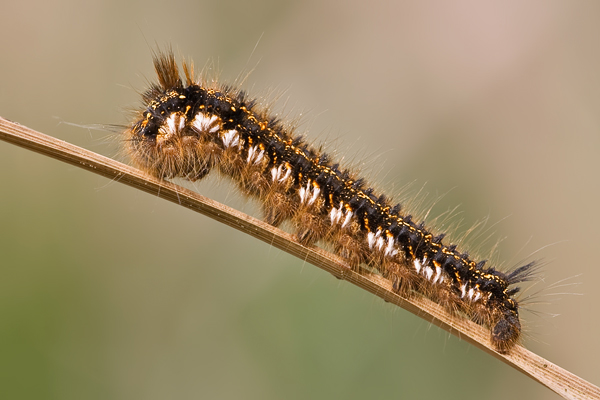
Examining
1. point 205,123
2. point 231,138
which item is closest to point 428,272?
point 231,138

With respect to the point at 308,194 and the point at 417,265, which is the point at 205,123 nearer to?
the point at 308,194

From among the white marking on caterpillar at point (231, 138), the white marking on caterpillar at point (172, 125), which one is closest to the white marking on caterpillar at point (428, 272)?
the white marking on caterpillar at point (231, 138)

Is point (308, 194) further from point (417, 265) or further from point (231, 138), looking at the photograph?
point (417, 265)

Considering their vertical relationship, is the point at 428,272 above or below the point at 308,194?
below

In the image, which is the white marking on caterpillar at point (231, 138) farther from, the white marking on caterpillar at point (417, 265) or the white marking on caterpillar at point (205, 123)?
the white marking on caterpillar at point (417, 265)

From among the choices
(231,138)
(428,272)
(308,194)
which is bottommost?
(428,272)

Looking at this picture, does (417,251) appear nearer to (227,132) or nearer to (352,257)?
(352,257)

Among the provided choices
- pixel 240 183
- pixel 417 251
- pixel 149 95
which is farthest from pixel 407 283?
pixel 149 95

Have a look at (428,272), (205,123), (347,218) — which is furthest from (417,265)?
(205,123)
